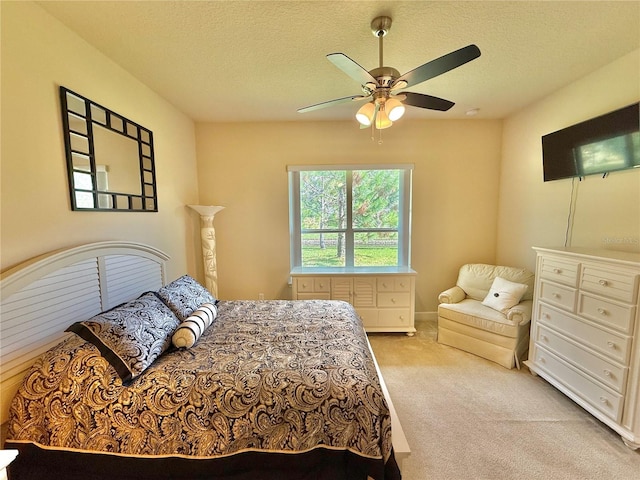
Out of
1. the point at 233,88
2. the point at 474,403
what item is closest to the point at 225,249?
the point at 233,88

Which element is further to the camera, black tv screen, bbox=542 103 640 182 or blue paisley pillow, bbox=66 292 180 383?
black tv screen, bbox=542 103 640 182

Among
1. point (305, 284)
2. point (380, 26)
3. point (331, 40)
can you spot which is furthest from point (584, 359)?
point (331, 40)

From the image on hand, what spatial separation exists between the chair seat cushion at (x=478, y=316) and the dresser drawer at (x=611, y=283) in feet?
2.53

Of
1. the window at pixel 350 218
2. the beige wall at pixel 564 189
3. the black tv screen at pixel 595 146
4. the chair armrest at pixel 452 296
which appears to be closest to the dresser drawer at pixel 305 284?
the window at pixel 350 218

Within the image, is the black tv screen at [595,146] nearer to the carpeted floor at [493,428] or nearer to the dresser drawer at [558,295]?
the dresser drawer at [558,295]

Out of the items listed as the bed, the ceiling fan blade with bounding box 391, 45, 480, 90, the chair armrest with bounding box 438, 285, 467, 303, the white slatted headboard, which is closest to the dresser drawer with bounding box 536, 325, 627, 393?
the chair armrest with bounding box 438, 285, 467, 303

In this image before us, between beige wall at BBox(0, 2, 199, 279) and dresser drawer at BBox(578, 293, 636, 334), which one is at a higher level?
beige wall at BBox(0, 2, 199, 279)

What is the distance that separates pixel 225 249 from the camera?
3498mm

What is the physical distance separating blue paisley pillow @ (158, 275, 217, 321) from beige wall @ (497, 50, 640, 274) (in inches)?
133

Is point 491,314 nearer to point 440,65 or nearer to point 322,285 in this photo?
point 322,285

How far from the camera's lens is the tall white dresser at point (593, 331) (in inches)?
62.6

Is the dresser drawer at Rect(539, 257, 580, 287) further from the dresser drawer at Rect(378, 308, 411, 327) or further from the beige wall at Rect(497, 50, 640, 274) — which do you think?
the dresser drawer at Rect(378, 308, 411, 327)

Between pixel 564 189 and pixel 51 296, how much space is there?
4.06 meters

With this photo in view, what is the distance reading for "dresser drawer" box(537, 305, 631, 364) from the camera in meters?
1.63
